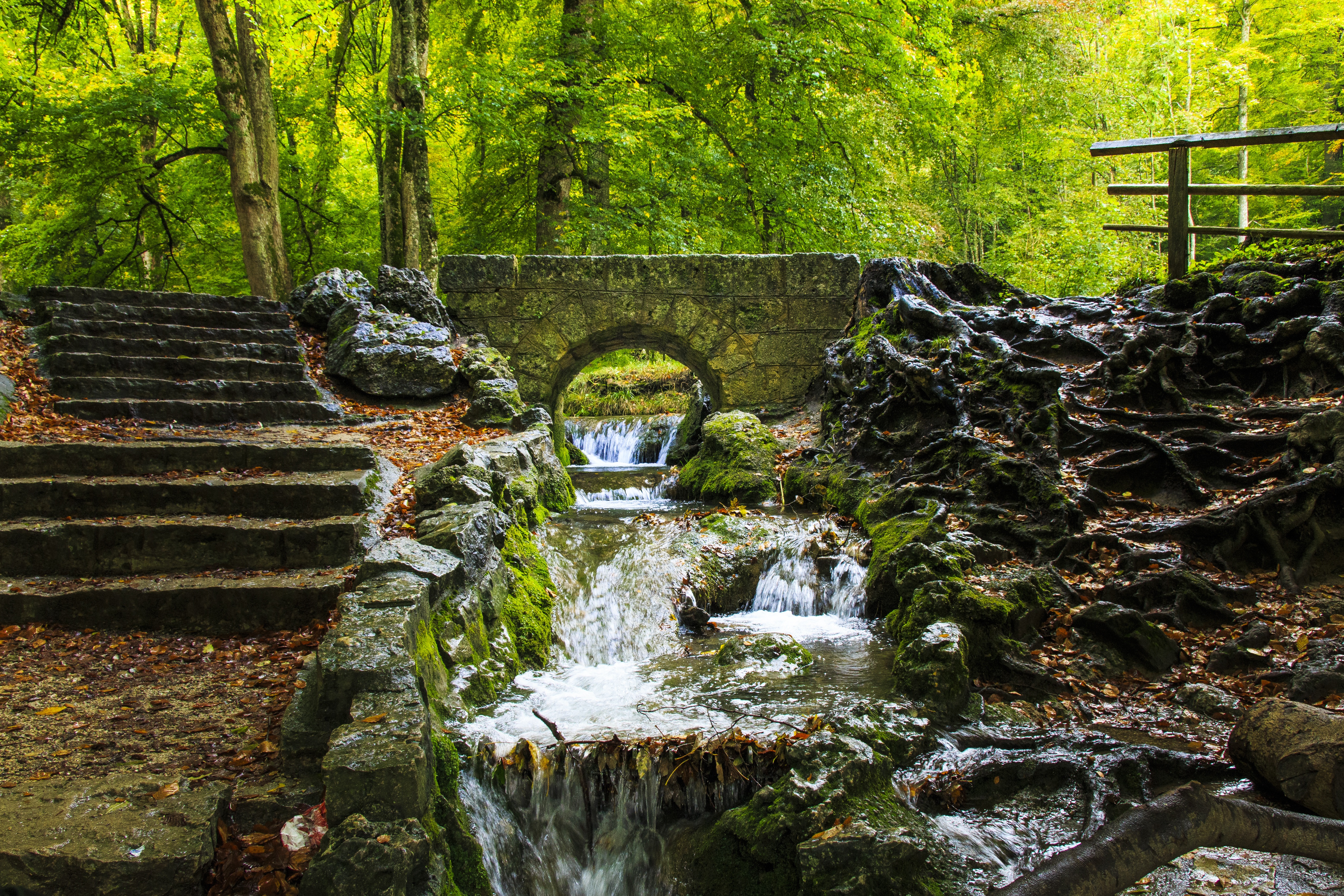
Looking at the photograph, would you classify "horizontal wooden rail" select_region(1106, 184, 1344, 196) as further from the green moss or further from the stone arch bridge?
the green moss

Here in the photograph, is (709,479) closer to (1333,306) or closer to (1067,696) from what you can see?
(1067,696)

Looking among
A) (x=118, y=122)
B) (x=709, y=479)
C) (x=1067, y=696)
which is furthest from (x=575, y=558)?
(x=118, y=122)

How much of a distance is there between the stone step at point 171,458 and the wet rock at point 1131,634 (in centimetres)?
500

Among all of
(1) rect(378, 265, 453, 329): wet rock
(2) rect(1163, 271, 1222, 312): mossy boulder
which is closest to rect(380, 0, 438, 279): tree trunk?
(1) rect(378, 265, 453, 329): wet rock

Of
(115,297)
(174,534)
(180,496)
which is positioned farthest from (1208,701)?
(115,297)

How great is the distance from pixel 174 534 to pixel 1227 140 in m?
8.92

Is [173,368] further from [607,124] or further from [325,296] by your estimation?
[607,124]

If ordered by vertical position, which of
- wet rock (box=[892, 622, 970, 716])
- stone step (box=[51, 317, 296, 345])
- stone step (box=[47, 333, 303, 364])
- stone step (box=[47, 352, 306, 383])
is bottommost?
wet rock (box=[892, 622, 970, 716])

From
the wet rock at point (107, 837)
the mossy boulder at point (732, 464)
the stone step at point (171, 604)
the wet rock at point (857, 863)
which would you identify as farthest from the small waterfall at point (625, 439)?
the wet rock at point (107, 837)

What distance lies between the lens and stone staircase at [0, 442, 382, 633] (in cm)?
412

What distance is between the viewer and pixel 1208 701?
4094 mm

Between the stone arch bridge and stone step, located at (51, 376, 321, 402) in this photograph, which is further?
the stone arch bridge

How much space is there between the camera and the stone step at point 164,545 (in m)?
4.36

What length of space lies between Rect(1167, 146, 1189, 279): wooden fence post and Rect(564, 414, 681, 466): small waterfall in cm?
741
